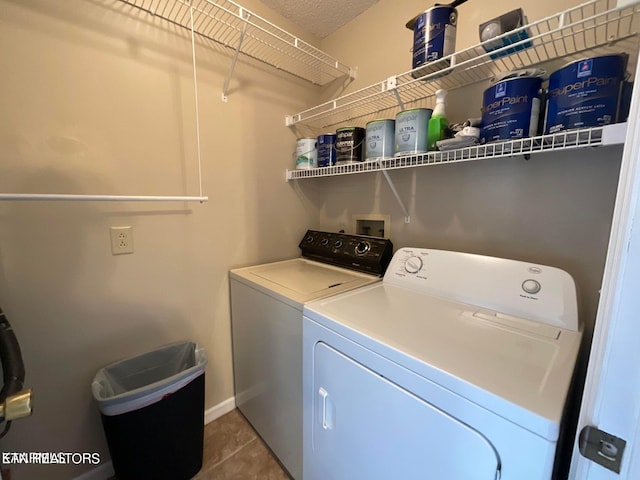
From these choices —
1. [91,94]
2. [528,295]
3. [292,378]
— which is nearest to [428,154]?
[528,295]

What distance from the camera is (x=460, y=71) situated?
1227 millimetres

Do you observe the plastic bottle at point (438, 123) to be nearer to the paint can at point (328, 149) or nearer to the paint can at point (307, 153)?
the paint can at point (328, 149)

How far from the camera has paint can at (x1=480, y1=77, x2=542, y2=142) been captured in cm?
90

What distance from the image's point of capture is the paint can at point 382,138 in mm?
1364

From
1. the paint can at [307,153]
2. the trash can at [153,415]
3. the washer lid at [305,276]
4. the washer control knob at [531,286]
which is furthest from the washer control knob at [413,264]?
the trash can at [153,415]

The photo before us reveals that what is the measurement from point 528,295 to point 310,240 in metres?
1.32

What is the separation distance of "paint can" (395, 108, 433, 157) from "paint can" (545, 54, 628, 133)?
47 cm

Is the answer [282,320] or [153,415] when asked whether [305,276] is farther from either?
[153,415]

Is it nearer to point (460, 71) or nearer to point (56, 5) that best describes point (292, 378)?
point (460, 71)

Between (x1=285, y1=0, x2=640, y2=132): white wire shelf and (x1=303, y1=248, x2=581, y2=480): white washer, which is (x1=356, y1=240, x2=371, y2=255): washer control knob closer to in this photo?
(x1=303, y1=248, x2=581, y2=480): white washer

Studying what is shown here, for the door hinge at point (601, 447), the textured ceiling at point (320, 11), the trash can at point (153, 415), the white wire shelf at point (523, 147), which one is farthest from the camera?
the textured ceiling at point (320, 11)

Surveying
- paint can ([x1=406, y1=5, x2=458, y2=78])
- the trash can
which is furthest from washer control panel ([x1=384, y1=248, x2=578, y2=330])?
the trash can

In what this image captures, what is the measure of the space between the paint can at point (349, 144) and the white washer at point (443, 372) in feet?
2.29

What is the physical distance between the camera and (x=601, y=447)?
436 millimetres
